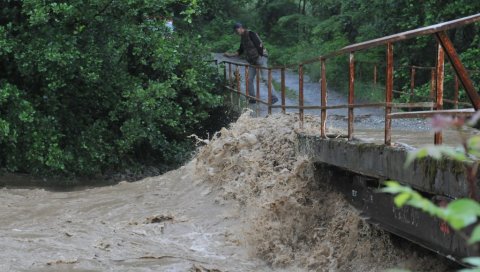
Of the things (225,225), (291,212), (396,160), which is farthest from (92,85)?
(396,160)

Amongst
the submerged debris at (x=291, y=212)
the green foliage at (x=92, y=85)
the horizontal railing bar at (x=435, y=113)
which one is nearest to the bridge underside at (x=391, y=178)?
the submerged debris at (x=291, y=212)

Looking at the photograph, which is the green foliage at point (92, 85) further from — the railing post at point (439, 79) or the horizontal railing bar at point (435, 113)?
the railing post at point (439, 79)

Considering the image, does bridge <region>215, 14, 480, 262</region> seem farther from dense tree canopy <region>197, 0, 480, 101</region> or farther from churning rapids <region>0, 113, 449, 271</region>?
dense tree canopy <region>197, 0, 480, 101</region>

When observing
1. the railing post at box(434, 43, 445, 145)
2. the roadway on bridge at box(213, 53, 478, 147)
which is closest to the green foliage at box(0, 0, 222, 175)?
the roadway on bridge at box(213, 53, 478, 147)

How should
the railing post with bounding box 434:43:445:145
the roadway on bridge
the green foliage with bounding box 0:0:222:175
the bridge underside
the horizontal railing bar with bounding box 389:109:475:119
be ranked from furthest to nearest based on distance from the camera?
1. the green foliage with bounding box 0:0:222:175
2. the roadway on bridge
3. the bridge underside
4. the railing post with bounding box 434:43:445:145
5. the horizontal railing bar with bounding box 389:109:475:119

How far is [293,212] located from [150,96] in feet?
27.8

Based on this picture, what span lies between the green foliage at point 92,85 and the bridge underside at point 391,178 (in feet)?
25.8

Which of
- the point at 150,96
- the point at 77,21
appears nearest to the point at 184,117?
the point at 150,96

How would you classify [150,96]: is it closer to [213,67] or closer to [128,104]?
[128,104]

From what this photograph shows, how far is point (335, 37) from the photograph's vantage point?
80.2 feet

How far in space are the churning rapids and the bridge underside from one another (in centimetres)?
25

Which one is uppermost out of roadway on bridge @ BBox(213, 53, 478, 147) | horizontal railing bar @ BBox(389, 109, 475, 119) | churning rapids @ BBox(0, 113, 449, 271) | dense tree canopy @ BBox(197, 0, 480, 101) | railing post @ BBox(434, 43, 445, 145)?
dense tree canopy @ BBox(197, 0, 480, 101)

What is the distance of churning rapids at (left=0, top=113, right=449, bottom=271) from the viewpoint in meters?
6.96

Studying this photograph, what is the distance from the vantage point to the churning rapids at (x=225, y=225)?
6965 mm
